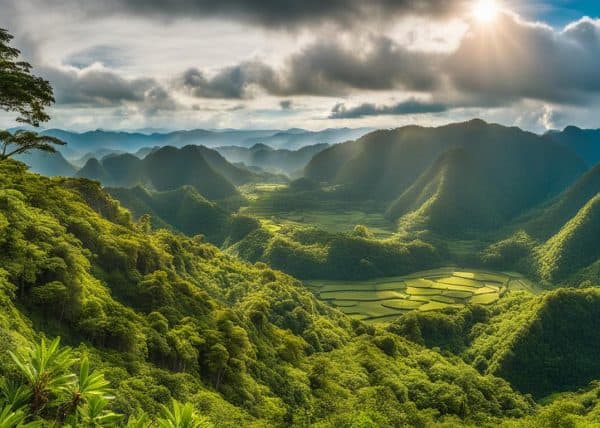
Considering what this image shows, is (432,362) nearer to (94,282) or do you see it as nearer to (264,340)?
(264,340)

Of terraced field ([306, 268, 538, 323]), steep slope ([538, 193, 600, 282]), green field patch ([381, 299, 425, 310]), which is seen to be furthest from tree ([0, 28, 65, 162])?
steep slope ([538, 193, 600, 282])

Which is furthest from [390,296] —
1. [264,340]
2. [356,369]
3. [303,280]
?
[264,340]

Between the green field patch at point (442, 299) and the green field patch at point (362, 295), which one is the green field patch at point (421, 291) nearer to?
the green field patch at point (442, 299)

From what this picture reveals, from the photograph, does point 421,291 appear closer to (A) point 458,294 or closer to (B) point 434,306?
(A) point 458,294

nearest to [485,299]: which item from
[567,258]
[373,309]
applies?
[373,309]

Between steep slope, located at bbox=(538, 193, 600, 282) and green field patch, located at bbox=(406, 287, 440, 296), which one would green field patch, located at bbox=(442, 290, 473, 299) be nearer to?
green field patch, located at bbox=(406, 287, 440, 296)

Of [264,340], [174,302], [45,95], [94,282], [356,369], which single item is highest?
[45,95]
